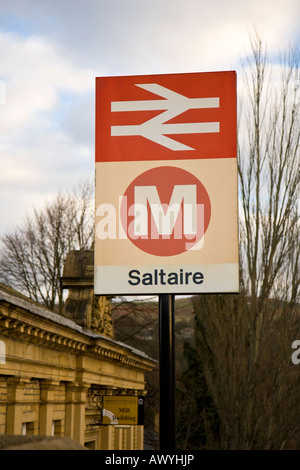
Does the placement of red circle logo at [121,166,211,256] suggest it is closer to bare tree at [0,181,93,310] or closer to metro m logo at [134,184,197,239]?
metro m logo at [134,184,197,239]

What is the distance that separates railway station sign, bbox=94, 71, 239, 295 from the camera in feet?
18.7

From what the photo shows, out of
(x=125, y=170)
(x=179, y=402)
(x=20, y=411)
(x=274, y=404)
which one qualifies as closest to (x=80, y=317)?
(x=274, y=404)

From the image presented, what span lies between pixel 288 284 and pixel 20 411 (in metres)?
14.3

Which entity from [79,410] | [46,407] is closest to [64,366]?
[46,407]

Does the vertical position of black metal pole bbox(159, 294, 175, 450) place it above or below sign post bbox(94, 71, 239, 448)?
below

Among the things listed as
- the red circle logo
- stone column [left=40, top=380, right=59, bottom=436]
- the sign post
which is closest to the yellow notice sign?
stone column [left=40, top=380, right=59, bottom=436]

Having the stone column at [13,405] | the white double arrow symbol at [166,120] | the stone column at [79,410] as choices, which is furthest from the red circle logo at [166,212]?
the stone column at [79,410]

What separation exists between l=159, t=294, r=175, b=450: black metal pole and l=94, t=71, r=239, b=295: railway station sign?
0.16 metres

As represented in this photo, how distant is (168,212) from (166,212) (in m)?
0.02

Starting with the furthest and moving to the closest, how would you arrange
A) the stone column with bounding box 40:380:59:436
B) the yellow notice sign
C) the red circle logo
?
the yellow notice sign → the stone column with bounding box 40:380:59:436 → the red circle logo

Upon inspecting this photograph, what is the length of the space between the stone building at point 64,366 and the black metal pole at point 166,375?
89.6 inches

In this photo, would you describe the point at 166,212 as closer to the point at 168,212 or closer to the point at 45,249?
the point at 168,212

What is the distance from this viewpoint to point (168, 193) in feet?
18.7
